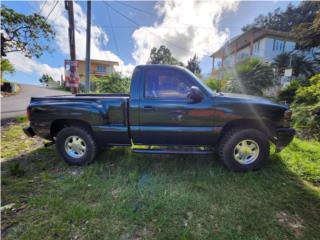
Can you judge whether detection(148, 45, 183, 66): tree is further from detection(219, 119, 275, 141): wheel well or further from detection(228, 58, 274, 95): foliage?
detection(219, 119, 275, 141): wheel well

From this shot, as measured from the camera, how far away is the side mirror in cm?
327

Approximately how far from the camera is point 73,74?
8.52 meters

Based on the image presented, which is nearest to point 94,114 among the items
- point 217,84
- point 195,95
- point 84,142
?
point 84,142

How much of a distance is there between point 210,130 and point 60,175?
2794mm

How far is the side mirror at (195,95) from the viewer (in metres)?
3.27

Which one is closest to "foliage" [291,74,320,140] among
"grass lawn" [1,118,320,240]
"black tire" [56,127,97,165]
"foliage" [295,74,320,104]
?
"foliage" [295,74,320,104]

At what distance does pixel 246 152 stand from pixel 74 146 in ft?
10.5

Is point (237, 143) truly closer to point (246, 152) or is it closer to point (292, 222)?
point (246, 152)

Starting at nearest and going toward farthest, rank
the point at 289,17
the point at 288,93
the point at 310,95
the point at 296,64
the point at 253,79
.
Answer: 1. the point at 310,95
2. the point at 253,79
3. the point at 288,93
4. the point at 296,64
5. the point at 289,17

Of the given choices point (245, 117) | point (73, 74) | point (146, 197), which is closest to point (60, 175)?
point (146, 197)

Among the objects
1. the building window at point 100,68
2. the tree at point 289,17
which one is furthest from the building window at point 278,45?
the building window at point 100,68

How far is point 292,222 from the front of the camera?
242cm

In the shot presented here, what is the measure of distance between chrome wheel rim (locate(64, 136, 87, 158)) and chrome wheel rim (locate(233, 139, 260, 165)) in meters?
2.83

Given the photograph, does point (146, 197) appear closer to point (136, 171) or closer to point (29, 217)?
point (136, 171)
